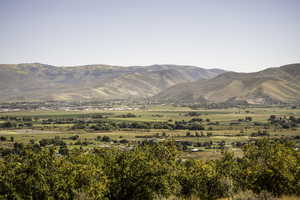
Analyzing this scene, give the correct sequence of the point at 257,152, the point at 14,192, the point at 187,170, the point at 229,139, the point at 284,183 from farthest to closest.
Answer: the point at 229,139, the point at 257,152, the point at 187,170, the point at 284,183, the point at 14,192

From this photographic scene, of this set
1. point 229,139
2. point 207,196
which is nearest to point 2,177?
point 207,196

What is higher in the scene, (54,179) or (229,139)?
(54,179)

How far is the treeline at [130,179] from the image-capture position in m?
44.0

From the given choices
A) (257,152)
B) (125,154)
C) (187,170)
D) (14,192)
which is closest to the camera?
(14,192)

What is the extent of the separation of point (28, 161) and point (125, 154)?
44.0 ft

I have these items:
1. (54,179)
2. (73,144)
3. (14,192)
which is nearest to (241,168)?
(54,179)

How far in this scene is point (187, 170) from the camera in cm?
5947

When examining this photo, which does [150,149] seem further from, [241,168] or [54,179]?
[54,179]

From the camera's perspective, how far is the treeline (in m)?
44.0

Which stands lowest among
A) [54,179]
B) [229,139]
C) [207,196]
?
[229,139]

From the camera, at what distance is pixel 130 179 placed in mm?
49312

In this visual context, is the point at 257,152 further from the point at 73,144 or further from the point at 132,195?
the point at 73,144

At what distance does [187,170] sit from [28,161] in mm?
23807

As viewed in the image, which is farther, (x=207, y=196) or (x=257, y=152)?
(x=257, y=152)
